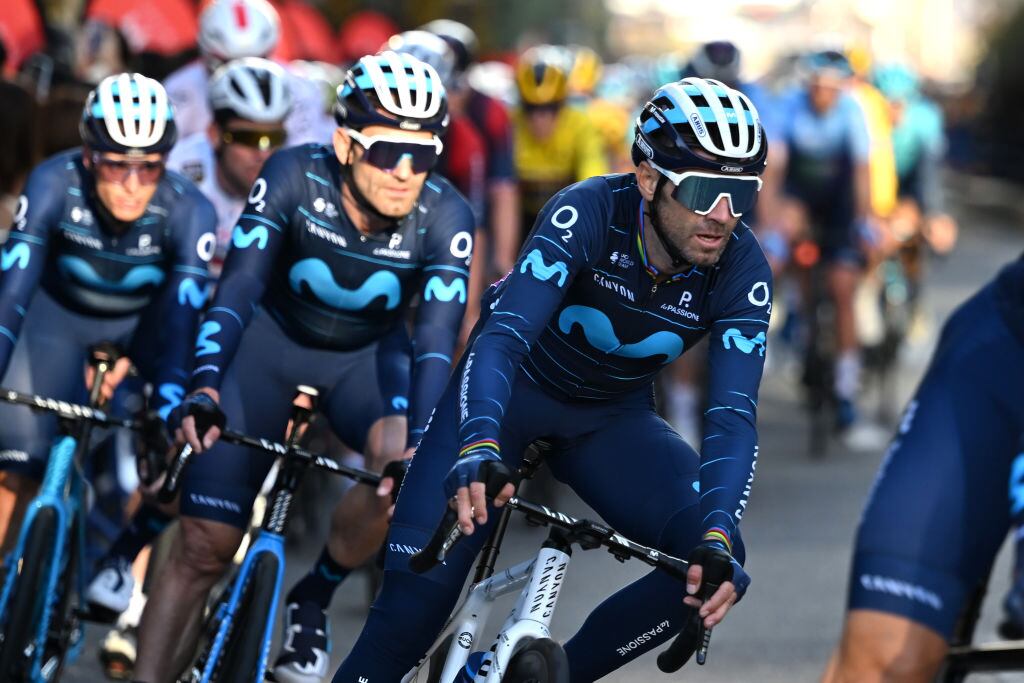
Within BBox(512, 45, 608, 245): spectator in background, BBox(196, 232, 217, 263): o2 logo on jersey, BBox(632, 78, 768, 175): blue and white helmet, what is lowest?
BBox(196, 232, 217, 263): o2 logo on jersey

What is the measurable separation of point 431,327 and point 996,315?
211 centimetres

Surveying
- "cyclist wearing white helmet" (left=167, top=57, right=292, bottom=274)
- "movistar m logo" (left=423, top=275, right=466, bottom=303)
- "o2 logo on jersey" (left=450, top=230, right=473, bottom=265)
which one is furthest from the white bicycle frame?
"cyclist wearing white helmet" (left=167, top=57, right=292, bottom=274)

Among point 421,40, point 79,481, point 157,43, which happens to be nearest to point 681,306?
point 79,481

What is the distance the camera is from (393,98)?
600 centimetres

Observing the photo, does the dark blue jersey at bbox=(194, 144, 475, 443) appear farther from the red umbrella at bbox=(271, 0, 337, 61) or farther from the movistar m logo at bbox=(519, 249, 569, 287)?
the red umbrella at bbox=(271, 0, 337, 61)

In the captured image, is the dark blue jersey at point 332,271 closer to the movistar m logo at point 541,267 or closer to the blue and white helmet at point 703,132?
the movistar m logo at point 541,267

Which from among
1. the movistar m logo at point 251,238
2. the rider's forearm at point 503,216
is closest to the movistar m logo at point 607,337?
the movistar m logo at point 251,238

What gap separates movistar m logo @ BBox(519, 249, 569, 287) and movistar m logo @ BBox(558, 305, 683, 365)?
1.22 feet

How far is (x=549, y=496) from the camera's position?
35.2 feet

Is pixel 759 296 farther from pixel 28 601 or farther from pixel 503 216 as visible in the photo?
pixel 503 216

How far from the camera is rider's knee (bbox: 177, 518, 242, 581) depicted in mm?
6102

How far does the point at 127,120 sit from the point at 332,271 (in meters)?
0.95

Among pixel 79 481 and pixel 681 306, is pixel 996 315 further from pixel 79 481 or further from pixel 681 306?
pixel 79 481

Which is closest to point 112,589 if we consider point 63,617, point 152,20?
point 63,617
